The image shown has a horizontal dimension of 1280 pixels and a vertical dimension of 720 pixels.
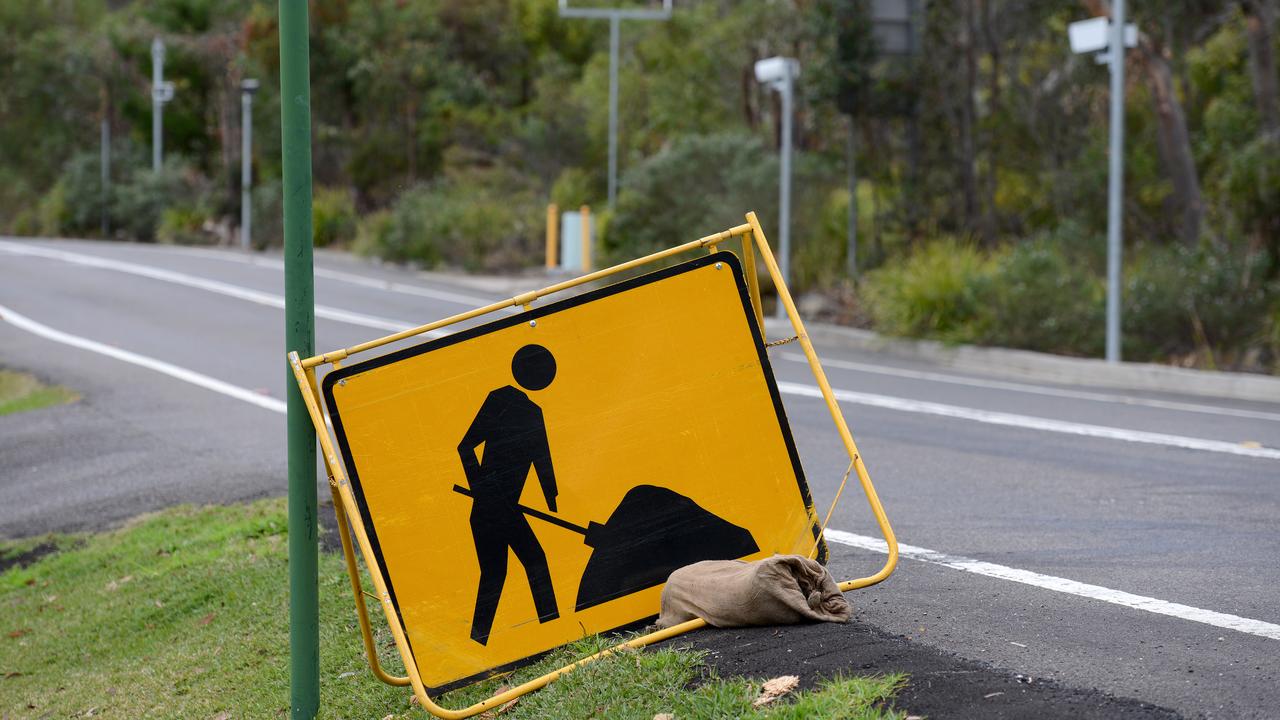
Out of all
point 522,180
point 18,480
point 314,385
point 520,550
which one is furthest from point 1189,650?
point 522,180

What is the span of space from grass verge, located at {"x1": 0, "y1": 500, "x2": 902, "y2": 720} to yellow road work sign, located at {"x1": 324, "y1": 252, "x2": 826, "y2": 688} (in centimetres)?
27

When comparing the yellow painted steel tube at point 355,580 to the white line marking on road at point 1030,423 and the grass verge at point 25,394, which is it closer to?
the white line marking on road at point 1030,423

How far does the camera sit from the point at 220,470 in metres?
10.1

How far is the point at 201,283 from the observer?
24891 mm

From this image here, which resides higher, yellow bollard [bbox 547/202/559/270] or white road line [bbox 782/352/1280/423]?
yellow bollard [bbox 547/202/559/270]

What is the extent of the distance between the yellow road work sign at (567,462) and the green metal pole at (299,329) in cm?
18

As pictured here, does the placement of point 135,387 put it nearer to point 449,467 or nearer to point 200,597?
point 200,597

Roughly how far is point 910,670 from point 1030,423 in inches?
301

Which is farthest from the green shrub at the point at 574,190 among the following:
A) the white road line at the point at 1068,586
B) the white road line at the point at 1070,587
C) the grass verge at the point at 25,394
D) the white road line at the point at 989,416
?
the white road line at the point at 1070,587

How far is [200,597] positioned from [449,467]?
284cm

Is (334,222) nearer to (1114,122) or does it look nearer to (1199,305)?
(1114,122)

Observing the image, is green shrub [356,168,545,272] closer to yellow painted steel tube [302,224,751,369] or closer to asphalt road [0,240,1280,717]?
asphalt road [0,240,1280,717]

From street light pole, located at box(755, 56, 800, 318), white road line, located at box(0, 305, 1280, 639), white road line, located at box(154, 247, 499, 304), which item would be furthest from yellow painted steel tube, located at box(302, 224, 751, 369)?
white road line, located at box(154, 247, 499, 304)

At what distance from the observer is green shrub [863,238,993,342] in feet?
59.8
